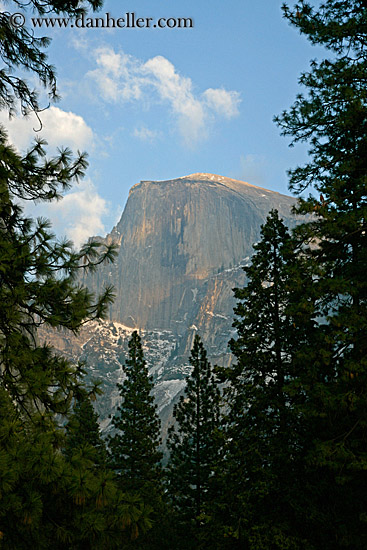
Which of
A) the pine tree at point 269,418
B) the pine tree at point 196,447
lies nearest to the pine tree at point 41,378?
the pine tree at point 269,418

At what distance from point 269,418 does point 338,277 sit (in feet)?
14.9

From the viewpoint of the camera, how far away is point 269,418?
38.0 feet

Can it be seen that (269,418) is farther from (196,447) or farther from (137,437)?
(137,437)

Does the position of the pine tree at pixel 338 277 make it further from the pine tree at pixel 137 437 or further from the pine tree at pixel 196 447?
the pine tree at pixel 137 437

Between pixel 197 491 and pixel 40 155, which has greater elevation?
pixel 40 155

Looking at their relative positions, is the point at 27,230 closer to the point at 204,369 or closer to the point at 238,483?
the point at 238,483

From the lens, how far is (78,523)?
3990 millimetres

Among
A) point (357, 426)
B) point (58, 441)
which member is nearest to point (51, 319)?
point (58, 441)

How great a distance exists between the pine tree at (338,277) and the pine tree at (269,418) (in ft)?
1.80

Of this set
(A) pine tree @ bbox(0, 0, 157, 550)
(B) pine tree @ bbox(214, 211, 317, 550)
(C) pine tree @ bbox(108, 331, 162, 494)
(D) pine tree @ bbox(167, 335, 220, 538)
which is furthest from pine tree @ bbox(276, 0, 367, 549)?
(C) pine tree @ bbox(108, 331, 162, 494)

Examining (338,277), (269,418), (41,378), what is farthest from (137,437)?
(41,378)

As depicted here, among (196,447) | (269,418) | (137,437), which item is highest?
(137,437)

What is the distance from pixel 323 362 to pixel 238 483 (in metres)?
4.43

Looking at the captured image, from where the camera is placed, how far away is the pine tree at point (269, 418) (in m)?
9.70
